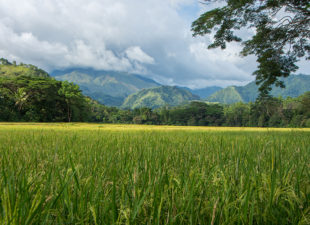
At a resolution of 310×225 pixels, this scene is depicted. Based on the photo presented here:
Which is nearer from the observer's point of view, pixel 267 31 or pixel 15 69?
pixel 267 31

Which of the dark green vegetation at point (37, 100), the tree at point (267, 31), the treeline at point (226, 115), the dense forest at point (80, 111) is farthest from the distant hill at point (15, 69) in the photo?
the tree at point (267, 31)

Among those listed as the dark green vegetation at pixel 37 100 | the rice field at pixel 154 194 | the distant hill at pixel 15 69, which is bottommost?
the rice field at pixel 154 194

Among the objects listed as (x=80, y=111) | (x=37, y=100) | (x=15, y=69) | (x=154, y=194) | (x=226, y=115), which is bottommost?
(x=154, y=194)

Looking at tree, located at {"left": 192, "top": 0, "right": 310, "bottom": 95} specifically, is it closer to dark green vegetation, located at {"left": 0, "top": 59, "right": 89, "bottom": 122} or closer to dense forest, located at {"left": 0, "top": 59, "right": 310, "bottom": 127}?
dense forest, located at {"left": 0, "top": 59, "right": 310, "bottom": 127}

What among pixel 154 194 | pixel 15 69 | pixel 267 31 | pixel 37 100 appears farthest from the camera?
pixel 15 69

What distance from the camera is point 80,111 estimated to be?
48.9m

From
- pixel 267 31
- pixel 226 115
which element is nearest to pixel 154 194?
pixel 267 31

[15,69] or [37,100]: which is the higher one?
[15,69]

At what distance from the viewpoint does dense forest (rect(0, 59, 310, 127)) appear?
37469 millimetres

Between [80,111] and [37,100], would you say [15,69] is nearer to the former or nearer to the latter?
[80,111]

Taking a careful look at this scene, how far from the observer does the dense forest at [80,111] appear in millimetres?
37469

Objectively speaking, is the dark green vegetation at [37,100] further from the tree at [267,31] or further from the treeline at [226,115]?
the tree at [267,31]

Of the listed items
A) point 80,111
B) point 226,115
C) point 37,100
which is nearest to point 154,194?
point 37,100

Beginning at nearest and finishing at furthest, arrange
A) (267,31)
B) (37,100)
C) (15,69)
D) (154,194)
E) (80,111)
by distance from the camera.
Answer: (154,194) < (267,31) < (37,100) < (80,111) < (15,69)
